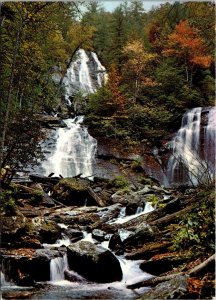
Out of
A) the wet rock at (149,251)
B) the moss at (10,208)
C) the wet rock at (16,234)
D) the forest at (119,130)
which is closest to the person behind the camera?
the forest at (119,130)

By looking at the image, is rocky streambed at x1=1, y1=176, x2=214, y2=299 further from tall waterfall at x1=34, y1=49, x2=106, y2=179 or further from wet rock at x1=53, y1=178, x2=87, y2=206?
tall waterfall at x1=34, y1=49, x2=106, y2=179

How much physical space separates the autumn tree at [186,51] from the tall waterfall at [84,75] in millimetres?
6644

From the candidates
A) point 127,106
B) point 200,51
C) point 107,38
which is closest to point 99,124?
point 127,106

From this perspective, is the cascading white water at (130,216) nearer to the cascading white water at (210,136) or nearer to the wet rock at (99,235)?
the wet rock at (99,235)

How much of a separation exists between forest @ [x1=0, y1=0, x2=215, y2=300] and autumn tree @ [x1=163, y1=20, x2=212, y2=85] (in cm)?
8

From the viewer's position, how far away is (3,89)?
8.12 m

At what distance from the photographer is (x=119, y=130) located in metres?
19.1

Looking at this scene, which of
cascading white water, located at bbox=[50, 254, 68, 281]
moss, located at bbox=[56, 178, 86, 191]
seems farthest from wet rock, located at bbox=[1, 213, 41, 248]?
moss, located at bbox=[56, 178, 86, 191]

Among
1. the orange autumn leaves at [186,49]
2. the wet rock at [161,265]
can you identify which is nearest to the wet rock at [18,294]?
the wet rock at [161,265]

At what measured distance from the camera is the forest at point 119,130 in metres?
5.34

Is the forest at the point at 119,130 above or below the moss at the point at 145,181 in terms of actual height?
above

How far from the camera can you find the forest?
5344 mm

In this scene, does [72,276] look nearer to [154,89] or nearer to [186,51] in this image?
[154,89]

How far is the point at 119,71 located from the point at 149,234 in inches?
633
